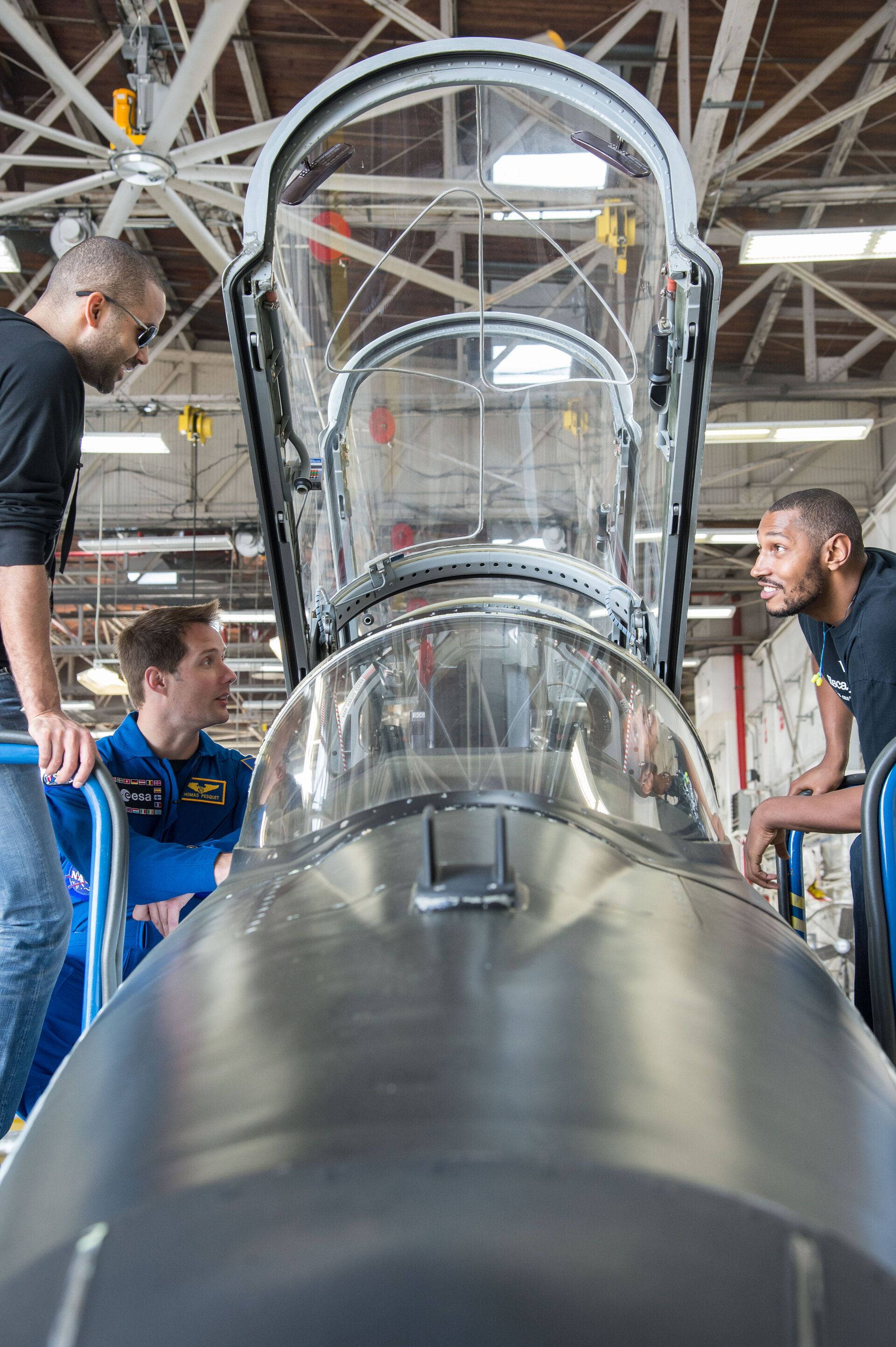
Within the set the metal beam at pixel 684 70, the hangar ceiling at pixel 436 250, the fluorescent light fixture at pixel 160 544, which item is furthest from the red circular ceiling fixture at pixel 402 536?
the fluorescent light fixture at pixel 160 544

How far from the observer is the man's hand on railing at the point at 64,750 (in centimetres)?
233

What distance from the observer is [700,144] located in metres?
9.15

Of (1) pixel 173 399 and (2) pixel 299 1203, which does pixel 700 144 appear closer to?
(1) pixel 173 399

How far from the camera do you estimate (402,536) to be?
13.9ft

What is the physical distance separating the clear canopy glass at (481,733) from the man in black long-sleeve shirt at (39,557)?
1.62 feet

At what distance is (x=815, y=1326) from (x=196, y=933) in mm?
1094

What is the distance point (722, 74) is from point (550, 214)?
5344 mm

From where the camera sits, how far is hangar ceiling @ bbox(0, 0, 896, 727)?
7.92 metres

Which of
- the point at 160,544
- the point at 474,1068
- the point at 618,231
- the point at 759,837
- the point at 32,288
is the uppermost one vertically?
the point at 32,288

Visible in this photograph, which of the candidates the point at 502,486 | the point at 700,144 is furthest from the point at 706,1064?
the point at 700,144

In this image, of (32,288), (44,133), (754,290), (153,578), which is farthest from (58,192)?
(153,578)

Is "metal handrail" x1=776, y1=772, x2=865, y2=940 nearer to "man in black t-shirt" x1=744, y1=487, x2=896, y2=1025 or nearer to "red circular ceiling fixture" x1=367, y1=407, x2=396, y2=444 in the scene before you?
"man in black t-shirt" x1=744, y1=487, x2=896, y2=1025

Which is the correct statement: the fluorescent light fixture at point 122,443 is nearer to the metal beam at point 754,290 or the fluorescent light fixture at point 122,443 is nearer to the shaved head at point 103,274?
the metal beam at point 754,290

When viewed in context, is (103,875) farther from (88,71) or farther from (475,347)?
(88,71)
